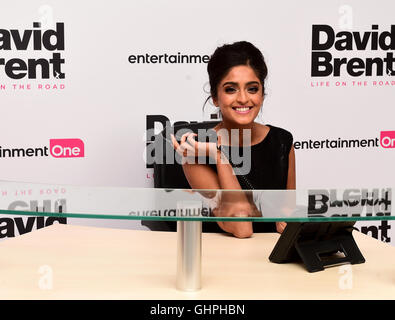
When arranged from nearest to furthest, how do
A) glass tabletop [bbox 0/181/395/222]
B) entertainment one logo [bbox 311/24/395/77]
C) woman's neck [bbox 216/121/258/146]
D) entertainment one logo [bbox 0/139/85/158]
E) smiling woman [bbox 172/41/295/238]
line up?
glass tabletop [bbox 0/181/395/222] < smiling woman [bbox 172/41/295/238] < woman's neck [bbox 216/121/258/146] < entertainment one logo [bbox 0/139/85/158] < entertainment one logo [bbox 311/24/395/77]

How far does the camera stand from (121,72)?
141 inches

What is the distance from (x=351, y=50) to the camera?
12.3 ft

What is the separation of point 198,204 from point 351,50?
267 centimetres

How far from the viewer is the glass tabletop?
1.36 meters

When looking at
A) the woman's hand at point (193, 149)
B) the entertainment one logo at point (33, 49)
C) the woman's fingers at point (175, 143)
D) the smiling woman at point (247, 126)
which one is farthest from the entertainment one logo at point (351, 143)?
the entertainment one logo at point (33, 49)

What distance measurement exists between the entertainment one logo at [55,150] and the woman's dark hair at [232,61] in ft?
3.13

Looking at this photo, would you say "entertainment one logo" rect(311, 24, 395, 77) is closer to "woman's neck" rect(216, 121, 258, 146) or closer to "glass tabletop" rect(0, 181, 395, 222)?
"woman's neck" rect(216, 121, 258, 146)

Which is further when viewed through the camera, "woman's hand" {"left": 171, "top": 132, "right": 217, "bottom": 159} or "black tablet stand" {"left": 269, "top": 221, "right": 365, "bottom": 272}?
"woman's hand" {"left": 171, "top": 132, "right": 217, "bottom": 159}

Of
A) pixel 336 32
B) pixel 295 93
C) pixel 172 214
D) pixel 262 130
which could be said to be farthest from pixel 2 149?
pixel 172 214

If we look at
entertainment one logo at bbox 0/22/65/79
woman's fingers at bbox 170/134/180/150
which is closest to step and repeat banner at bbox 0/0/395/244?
entertainment one logo at bbox 0/22/65/79

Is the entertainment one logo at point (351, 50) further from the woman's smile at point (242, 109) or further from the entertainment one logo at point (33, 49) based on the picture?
the entertainment one logo at point (33, 49)

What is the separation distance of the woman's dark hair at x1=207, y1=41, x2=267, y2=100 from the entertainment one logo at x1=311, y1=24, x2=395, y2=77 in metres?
0.69

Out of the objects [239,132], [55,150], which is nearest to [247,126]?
[239,132]

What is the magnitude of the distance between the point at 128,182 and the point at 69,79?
726mm
